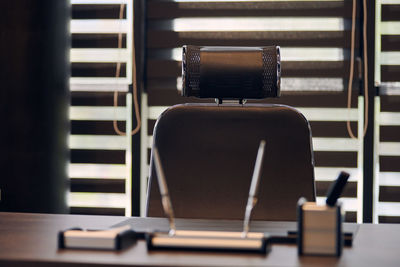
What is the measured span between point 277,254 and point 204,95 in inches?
31.4

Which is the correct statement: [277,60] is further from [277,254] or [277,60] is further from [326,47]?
[326,47]

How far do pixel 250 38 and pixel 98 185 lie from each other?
4.73 feet

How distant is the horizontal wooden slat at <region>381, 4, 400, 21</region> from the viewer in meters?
3.49

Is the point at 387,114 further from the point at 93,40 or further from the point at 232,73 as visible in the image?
the point at 232,73

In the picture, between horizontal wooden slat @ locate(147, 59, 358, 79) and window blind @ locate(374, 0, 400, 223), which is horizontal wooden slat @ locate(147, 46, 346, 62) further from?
window blind @ locate(374, 0, 400, 223)

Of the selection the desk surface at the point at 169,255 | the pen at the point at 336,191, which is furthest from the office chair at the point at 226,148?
the pen at the point at 336,191

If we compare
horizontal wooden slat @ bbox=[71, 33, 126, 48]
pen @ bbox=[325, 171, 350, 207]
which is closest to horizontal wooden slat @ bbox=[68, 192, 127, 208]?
horizontal wooden slat @ bbox=[71, 33, 126, 48]

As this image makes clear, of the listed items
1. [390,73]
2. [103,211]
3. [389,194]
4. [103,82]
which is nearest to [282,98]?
[390,73]

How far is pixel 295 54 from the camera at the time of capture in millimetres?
3590

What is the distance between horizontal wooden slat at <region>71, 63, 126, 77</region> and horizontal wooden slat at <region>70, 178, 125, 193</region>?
2.39 feet

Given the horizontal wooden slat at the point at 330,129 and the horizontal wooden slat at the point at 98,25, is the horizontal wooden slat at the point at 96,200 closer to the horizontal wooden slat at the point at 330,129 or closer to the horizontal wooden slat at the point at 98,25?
the horizontal wooden slat at the point at 98,25

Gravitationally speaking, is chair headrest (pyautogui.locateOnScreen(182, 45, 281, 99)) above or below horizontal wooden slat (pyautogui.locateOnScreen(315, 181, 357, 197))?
above

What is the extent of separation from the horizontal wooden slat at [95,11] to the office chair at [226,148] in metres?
2.01

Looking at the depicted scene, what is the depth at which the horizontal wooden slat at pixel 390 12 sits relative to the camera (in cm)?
349
